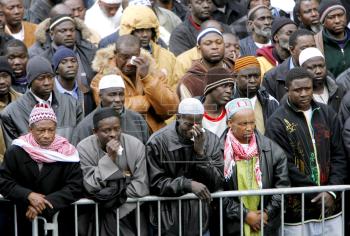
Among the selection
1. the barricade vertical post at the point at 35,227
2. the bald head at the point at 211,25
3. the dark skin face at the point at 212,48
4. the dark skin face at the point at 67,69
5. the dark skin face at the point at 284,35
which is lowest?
the barricade vertical post at the point at 35,227

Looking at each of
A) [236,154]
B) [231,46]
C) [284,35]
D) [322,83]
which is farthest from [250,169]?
[284,35]

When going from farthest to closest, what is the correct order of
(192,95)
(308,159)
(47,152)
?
(192,95), (308,159), (47,152)

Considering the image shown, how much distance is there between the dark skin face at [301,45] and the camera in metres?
14.2

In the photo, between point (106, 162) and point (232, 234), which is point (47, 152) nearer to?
point (106, 162)

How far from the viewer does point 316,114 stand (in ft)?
41.5

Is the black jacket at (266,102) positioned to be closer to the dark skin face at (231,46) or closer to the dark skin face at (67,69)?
the dark skin face at (231,46)

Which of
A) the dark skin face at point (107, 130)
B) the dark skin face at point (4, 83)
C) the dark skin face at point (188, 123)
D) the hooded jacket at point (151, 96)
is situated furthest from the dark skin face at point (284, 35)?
the dark skin face at point (107, 130)

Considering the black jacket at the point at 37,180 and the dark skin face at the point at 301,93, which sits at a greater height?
the dark skin face at the point at 301,93

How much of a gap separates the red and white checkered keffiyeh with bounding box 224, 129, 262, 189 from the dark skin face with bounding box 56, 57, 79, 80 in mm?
2318

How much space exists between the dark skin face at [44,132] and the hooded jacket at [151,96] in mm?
1729

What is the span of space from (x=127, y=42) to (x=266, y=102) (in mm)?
1620

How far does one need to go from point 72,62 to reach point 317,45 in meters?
3.04

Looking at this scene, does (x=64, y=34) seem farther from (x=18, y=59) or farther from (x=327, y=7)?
(x=327, y=7)

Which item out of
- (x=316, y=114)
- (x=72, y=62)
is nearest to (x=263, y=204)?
(x=316, y=114)
